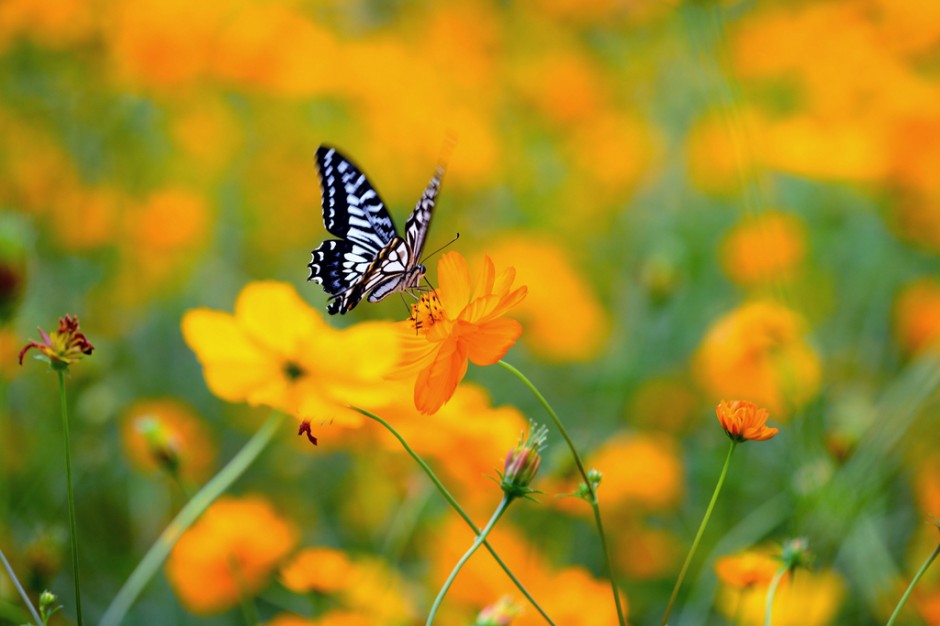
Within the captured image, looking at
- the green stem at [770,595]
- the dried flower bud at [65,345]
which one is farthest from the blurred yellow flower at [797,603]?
the dried flower bud at [65,345]

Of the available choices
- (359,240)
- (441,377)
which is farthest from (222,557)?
(441,377)

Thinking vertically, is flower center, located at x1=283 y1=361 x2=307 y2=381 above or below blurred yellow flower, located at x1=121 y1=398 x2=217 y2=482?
below

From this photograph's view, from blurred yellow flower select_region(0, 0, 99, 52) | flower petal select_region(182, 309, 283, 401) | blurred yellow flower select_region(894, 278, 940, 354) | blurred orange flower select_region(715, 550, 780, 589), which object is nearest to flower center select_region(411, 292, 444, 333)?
flower petal select_region(182, 309, 283, 401)

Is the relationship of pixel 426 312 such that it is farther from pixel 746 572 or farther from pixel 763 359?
pixel 763 359

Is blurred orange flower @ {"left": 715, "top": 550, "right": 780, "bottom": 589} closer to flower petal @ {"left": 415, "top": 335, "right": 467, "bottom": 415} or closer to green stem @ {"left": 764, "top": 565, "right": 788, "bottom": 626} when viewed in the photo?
green stem @ {"left": 764, "top": 565, "right": 788, "bottom": 626}

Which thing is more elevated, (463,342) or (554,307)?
(554,307)

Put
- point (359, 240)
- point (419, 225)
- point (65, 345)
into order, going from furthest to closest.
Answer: point (359, 240) → point (419, 225) → point (65, 345)
